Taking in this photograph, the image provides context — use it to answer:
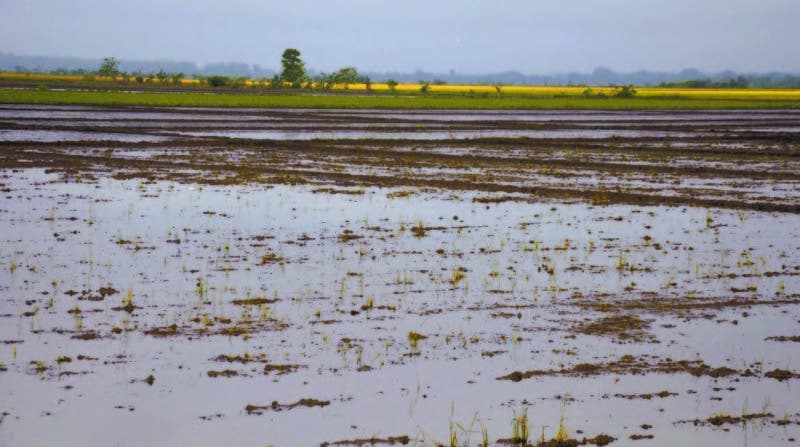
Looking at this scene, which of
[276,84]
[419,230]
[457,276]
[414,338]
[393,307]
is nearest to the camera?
[414,338]

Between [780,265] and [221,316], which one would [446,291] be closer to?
[221,316]

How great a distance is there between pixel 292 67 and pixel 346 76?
51.9 feet

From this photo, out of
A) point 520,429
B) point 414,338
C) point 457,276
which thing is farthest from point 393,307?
point 520,429

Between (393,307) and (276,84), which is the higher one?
(393,307)

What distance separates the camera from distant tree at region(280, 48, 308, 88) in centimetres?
11838

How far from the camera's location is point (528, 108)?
67.1 metres

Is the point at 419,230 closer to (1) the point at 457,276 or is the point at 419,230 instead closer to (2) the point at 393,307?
(1) the point at 457,276

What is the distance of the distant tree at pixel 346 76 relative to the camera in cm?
13000

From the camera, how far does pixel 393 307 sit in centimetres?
1086

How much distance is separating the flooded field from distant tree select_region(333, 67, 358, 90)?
105m

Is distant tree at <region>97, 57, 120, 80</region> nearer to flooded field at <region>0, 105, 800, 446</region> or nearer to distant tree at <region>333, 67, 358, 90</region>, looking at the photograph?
distant tree at <region>333, 67, 358, 90</region>

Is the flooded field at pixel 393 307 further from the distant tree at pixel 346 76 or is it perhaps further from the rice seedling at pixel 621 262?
the distant tree at pixel 346 76

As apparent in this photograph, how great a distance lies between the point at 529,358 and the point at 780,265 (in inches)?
243

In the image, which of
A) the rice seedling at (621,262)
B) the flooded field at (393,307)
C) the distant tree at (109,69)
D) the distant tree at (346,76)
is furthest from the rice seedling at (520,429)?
the distant tree at (109,69)
